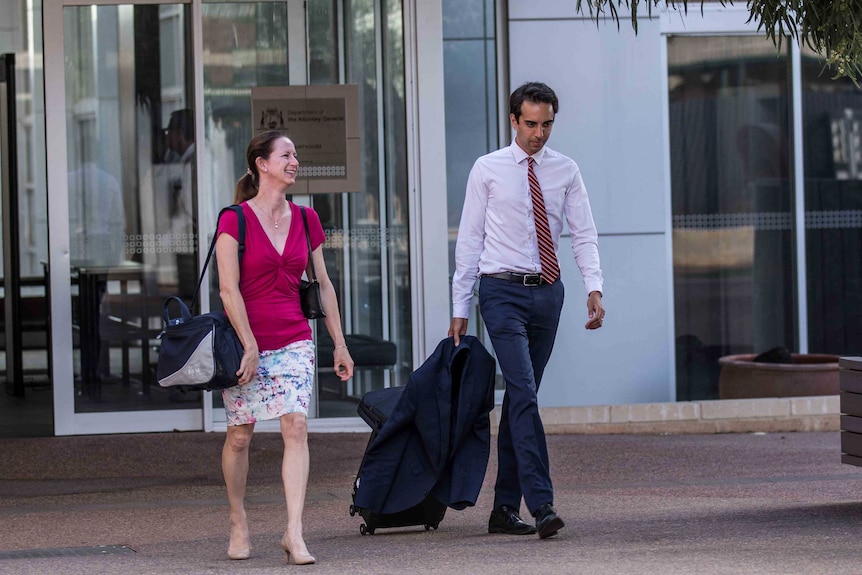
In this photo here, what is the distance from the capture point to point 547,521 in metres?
5.77

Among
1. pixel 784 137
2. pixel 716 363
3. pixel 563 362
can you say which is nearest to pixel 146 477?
pixel 563 362

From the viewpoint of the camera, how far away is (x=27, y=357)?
14234mm

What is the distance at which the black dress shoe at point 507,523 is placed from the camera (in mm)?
6035

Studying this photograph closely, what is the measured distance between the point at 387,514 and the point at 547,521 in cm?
74

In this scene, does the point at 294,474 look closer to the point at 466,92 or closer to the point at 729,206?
the point at 466,92

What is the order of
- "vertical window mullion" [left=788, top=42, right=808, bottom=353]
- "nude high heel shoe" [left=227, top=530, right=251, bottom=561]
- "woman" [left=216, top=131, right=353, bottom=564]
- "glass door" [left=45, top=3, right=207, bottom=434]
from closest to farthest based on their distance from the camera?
1. "woman" [left=216, top=131, right=353, bottom=564]
2. "nude high heel shoe" [left=227, top=530, right=251, bottom=561]
3. "glass door" [left=45, top=3, right=207, bottom=434]
4. "vertical window mullion" [left=788, top=42, right=808, bottom=353]

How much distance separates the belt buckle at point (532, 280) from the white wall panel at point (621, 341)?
422 centimetres

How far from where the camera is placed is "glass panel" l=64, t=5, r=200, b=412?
380 inches

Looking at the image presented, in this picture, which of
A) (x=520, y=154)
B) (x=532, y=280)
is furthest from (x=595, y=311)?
(x=520, y=154)

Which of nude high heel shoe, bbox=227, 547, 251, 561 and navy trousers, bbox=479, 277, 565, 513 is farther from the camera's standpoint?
navy trousers, bbox=479, 277, 565, 513

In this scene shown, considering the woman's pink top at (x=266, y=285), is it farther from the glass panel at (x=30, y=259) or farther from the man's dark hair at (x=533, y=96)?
the glass panel at (x=30, y=259)

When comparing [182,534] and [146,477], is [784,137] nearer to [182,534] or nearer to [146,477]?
[146,477]

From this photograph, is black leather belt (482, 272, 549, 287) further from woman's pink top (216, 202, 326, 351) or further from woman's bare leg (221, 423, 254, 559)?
woman's bare leg (221, 423, 254, 559)

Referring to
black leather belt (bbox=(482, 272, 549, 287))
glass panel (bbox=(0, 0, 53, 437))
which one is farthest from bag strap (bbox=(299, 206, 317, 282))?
glass panel (bbox=(0, 0, 53, 437))
